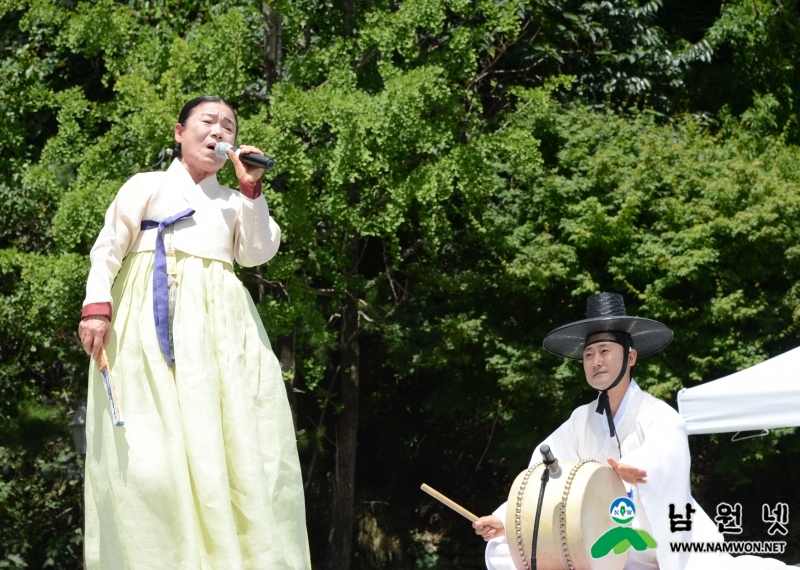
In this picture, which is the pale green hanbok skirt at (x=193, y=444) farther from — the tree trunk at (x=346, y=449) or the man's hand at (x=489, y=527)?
the tree trunk at (x=346, y=449)

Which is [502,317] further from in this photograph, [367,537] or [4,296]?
[4,296]

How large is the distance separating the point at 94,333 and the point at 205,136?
80 centimetres

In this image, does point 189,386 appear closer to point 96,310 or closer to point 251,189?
point 96,310

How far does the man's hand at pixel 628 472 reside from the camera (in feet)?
12.0

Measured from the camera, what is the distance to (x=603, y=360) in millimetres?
4102

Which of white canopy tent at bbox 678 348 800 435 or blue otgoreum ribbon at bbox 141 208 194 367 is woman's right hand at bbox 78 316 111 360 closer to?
blue otgoreum ribbon at bbox 141 208 194 367

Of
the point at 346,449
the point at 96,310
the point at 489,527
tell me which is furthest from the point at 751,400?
the point at 346,449

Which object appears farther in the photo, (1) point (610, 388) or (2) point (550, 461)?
(1) point (610, 388)

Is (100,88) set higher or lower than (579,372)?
higher

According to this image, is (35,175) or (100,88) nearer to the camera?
(35,175)

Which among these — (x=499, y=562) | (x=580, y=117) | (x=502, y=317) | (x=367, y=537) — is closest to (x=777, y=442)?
(x=502, y=317)

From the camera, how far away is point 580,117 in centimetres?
880

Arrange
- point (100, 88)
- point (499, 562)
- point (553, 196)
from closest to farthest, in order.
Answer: point (499, 562) < point (553, 196) < point (100, 88)

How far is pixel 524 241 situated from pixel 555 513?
5.12 meters
